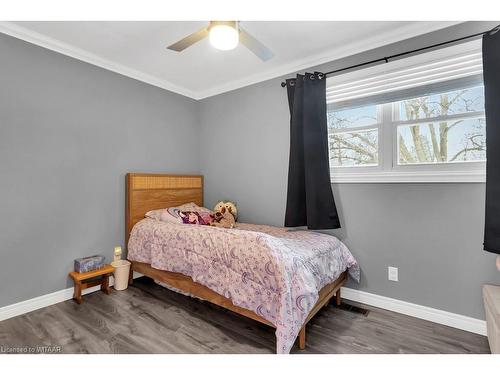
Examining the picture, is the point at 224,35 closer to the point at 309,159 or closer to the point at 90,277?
the point at 309,159

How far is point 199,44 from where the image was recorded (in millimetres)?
2369

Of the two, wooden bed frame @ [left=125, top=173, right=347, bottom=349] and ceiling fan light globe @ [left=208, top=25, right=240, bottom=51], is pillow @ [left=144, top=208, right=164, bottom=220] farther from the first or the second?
ceiling fan light globe @ [left=208, top=25, right=240, bottom=51]

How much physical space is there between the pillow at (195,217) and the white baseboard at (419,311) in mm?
1554

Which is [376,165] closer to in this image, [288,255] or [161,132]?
[288,255]

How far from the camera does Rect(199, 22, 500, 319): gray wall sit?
6.22ft

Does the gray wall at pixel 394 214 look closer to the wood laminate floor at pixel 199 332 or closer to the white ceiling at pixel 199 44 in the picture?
the white ceiling at pixel 199 44

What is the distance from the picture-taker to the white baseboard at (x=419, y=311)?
6.08ft

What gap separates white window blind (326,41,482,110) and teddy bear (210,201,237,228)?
1.62 m

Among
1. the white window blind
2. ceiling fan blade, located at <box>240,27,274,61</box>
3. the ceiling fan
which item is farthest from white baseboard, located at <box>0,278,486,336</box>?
the ceiling fan

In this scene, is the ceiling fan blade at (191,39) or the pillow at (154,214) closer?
the ceiling fan blade at (191,39)

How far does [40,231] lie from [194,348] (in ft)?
5.68

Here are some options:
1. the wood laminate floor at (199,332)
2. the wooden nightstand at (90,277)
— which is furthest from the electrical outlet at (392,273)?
the wooden nightstand at (90,277)

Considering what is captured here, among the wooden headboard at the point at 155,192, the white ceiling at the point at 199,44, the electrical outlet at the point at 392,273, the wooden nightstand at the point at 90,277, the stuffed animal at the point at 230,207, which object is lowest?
the wooden nightstand at the point at 90,277

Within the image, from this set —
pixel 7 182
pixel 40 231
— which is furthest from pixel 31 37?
pixel 40 231
